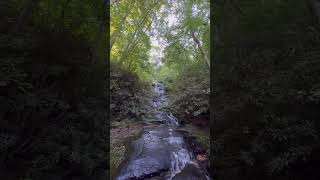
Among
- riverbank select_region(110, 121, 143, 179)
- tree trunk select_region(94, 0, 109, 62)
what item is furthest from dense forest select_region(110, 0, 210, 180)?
tree trunk select_region(94, 0, 109, 62)

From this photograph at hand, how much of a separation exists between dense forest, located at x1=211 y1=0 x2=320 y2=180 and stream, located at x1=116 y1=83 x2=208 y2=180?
82cm

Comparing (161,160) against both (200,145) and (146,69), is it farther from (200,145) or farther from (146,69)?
(146,69)

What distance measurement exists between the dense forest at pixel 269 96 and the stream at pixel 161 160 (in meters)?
0.82

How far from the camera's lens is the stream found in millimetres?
4359

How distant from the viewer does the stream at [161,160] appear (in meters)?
4.36

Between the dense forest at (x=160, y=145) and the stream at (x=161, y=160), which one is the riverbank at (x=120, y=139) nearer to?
the dense forest at (x=160, y=145)

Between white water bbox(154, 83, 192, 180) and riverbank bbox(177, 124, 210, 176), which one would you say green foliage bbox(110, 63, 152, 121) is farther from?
riverbank bbox(177, 124, 210, 176)

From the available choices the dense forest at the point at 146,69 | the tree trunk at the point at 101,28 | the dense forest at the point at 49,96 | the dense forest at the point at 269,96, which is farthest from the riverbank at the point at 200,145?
the tree trunk at the point at 101,28

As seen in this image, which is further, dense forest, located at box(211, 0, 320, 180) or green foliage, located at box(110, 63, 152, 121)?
green foliage, located at box(110, 63, 152, 121)

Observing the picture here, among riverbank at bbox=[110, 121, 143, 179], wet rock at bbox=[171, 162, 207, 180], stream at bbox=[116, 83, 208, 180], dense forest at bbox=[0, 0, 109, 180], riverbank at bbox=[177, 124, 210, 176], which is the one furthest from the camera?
riverbank at bbox=[177, 124, 210, 176]

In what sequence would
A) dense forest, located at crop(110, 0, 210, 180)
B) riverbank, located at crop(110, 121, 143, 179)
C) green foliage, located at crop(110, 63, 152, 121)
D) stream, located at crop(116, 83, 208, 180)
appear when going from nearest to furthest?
stream, located at crop(116, 83, 208, 180) → riverbank, located at crop(110, 121, 143, 179) → dense forest, located at crop(110, 0, 210, 180) → green foliage, located at crop(110, 63, 152, 121)

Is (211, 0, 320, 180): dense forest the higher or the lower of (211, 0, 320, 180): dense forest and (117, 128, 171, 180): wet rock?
the higher

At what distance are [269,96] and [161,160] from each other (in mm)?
3032

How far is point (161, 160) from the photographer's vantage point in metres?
5.03
